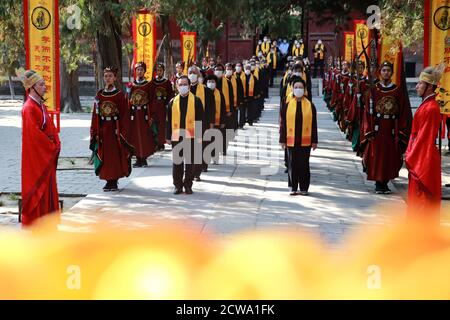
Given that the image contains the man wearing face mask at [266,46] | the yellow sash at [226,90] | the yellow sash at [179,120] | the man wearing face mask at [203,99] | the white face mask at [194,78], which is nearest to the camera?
the yellow sash at [179,120]

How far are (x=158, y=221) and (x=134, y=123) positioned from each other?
4.92 meters

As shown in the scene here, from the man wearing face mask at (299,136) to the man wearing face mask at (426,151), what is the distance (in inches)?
112

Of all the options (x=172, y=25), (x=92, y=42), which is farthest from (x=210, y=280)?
(x=172, y=25)

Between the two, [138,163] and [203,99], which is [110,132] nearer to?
[203,99]

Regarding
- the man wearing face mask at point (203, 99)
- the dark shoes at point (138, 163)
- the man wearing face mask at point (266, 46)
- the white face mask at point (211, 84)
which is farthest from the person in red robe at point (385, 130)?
the man wearing face mask at point (266, 46)

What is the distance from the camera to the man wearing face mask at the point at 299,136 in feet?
35.3

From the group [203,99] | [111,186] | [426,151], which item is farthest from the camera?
[203,99]

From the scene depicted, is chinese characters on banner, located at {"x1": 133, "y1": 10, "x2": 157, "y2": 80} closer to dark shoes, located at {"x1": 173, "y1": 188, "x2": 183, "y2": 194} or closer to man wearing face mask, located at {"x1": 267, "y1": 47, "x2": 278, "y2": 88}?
dark shoes, located at {"x1": 173, "y1": 188, "x2": 183, "y2": 194}

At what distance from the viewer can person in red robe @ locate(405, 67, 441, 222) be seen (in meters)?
7.84

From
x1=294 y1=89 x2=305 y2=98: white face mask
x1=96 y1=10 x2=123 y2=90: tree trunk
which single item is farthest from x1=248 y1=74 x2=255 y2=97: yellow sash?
x1=294 y1=89 x2=305 y2=98: white face mask

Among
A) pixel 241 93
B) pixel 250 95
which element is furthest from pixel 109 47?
pixel 250 95

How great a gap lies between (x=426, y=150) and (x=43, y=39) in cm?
547

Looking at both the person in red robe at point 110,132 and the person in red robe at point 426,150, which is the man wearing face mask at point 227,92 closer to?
the person in red robe at point 110,132

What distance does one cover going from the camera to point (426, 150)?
7.86m
